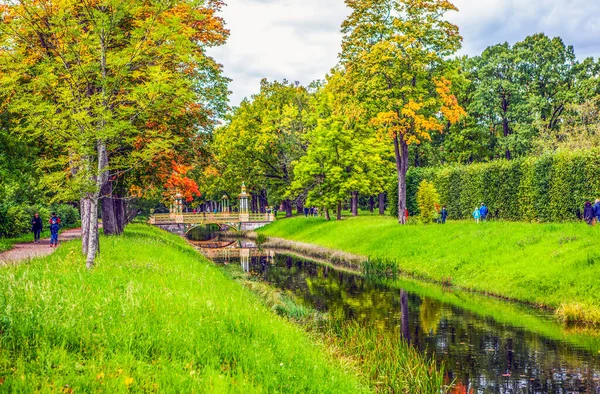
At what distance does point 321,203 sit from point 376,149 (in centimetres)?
709

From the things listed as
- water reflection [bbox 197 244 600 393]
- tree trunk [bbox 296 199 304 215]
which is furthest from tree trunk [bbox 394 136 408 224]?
tree trunk [bbox 296 199 304 215]

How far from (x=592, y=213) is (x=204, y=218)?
5213 centimetres

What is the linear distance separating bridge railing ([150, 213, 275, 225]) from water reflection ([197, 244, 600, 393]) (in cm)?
4404

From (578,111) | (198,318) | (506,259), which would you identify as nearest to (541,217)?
(506,259)

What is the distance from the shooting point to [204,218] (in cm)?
7294

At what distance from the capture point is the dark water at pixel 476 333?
1305 centimetres

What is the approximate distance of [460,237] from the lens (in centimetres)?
3189

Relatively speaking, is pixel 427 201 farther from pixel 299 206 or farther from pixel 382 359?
pixel 299 206

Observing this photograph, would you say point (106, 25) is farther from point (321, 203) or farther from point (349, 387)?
point (321, 203)

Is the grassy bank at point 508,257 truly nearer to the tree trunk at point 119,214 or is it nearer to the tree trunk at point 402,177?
the tree trunk at point 402,177

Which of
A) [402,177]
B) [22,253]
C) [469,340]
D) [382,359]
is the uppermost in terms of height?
[402,177]

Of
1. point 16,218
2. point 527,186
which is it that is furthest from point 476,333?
point 16,218

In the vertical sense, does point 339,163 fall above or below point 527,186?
above

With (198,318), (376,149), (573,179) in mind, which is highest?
(376,149)
